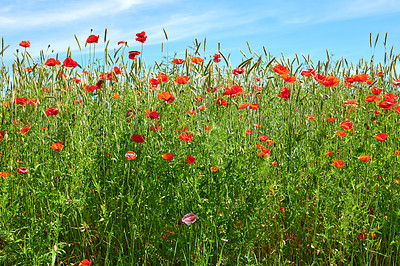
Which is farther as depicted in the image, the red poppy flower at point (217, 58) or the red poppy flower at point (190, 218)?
the red poppy flower at point (217, 58)

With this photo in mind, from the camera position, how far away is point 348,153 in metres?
2.25

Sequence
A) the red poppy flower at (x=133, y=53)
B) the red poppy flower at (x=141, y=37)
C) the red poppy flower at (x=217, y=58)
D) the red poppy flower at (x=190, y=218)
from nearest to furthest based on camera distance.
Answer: the red poppy flower at (x=190, y=218)
the red poppy flower at (x=141, y=37)
the red poppy flower at (x=133, y=53)
the red poppy flower at (x=217, y=58)

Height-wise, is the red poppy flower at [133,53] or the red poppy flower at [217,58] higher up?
the red poppy flower at [133,53]

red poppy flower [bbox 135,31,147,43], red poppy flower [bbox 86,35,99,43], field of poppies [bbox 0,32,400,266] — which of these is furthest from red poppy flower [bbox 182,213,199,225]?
red poppy flower [bbox 86,35,99,43]

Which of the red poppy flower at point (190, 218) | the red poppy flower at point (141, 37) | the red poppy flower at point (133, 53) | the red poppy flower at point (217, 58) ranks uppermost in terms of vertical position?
the red poppy flower at point (141, 37)

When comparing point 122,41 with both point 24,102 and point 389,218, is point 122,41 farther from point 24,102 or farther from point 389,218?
point 389,218

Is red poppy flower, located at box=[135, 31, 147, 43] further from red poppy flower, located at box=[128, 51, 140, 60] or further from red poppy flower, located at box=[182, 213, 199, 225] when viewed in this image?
red poppy flower, located at box=[182, 213, 199, 225]

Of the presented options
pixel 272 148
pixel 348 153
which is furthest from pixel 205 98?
pixel 348 153

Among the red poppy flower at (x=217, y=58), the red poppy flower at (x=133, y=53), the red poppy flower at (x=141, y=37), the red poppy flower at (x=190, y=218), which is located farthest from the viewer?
the red poppy flower at (x=217, y=58)

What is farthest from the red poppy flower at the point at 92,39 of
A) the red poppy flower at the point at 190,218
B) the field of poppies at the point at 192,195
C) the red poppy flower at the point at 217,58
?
the red poppy flower at the point at 190,218

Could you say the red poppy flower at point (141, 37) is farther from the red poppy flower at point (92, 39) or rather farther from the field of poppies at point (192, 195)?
the red poppy flower at point (92, 39)

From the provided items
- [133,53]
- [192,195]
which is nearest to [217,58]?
[133,53]

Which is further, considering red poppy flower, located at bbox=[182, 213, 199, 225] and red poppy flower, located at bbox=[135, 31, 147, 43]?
red poppy flower, located at bbox=[135, 31, 147, 43]

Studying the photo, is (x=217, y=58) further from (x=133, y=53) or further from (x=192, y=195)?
(x=192, y=195)
